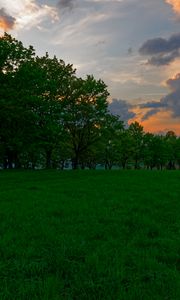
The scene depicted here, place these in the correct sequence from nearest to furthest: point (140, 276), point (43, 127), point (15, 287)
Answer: point (15, 287) → point (140, 276) → point (43, 127)

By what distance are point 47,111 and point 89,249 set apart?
4262cm

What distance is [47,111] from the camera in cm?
5344

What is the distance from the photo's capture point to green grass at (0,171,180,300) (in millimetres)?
9117

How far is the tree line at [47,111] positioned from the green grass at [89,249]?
84.4 ft

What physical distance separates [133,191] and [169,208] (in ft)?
22.0

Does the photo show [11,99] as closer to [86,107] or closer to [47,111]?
[47,111]

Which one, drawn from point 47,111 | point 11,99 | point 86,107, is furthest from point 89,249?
point 86,107

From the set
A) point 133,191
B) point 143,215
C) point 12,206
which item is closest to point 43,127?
point 133,191

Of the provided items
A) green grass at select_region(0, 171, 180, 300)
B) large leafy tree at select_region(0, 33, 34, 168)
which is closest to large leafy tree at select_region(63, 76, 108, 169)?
large leafy tree at select_region(0, 33, 34, 168)

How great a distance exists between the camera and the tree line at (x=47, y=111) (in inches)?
1837

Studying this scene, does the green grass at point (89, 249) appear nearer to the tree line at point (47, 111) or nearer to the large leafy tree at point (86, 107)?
the tree line at point (47, 111)

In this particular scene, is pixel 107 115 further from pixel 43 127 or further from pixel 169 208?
pixel 169 208

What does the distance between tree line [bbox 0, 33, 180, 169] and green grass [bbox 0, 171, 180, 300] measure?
2574 cm

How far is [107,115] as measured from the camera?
67062 mm
